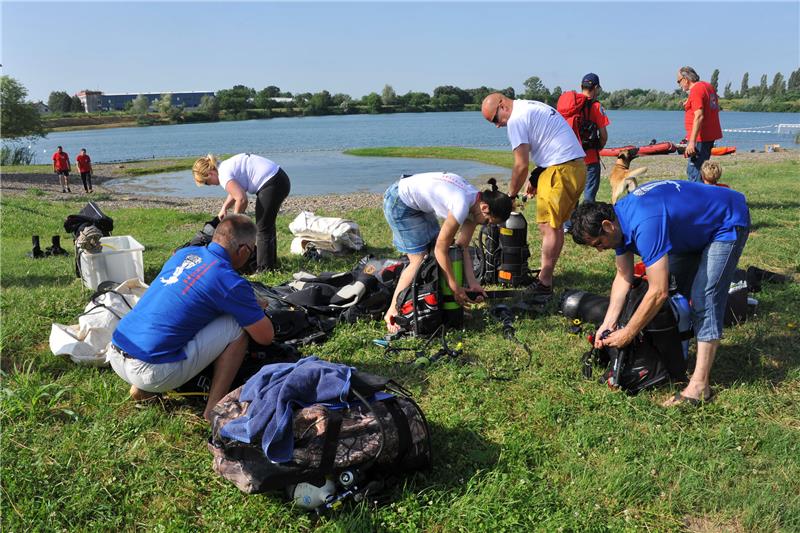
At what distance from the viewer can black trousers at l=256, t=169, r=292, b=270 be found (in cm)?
717

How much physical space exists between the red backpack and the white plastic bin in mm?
5707

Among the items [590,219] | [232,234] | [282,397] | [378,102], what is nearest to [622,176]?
[590,219]

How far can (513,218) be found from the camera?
664 cm

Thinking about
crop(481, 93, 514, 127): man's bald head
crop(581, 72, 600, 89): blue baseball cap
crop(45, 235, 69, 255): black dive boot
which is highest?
crop(581, 72, 600, 89): blue baseball cap

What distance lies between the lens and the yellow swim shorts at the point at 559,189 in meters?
6.06

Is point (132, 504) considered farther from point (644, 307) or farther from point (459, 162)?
point (459, 162)

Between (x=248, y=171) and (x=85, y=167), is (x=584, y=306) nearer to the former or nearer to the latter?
(x=248, y=171)

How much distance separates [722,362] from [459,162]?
2968 cm

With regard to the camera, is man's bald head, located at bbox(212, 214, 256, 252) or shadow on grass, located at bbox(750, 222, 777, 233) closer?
man's bald head, located at bbox(212, 214, 256, 252)

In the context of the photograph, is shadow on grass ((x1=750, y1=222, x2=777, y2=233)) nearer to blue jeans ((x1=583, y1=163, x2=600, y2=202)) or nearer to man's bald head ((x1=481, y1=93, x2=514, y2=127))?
blue jeans ((x1=583, y1=163, x2=600, y2=202))

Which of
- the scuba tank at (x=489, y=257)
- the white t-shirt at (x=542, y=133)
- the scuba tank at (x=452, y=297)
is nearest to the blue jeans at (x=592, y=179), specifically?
the scuba tank at (x=489, y=257)

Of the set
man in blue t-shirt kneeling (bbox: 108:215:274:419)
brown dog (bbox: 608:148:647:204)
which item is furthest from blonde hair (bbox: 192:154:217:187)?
brown dog (bbox: 608:148:647:204)

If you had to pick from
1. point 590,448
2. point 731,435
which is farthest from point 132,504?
point 731,435

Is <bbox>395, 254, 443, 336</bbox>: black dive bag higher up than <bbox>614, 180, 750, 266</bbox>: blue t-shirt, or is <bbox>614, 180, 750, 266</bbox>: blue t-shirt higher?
<bbox>614, 180, 750, 266</bbox>: blue t-shirt
